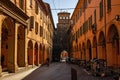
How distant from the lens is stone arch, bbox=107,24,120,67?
2420 centimetres

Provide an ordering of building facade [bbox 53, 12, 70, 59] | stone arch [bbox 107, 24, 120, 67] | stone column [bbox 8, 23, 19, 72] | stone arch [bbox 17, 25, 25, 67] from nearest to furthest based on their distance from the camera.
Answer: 1. stone column [bbox 8, 23, 19, 72]
2. stone arch [bbox 107, 24, 120, 67]
3. stone arch [bbox 17, 25, 25, 67]
4. building facade [bbox 53, 12, 70, 59]

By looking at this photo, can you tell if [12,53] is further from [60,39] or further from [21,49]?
[60,39]

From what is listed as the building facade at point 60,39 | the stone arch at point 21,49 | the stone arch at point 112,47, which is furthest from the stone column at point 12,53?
the building facade at point 60,39

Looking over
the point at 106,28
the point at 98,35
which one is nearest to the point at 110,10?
the point at 106,28

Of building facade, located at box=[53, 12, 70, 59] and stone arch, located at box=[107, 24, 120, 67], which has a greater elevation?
building facade, located at box=[53, 12, 70, 59]

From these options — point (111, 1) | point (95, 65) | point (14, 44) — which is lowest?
point (95, 65)

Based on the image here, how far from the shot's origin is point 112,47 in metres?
24.6

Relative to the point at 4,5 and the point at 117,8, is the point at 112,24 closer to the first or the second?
the point at 117,8

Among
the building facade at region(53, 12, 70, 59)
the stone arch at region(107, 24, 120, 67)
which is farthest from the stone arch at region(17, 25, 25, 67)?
the building facade at region(53, 12, 70, 59)

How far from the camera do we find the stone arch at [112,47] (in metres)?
24.2

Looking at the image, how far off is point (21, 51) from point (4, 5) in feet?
28.7

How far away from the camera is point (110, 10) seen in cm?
2325

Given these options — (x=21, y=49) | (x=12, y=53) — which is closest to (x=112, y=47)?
(x=12, y=53)

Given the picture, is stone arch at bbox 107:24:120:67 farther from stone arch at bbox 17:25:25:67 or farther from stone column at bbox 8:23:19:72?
stone arch at bbox 17:25:25:67
